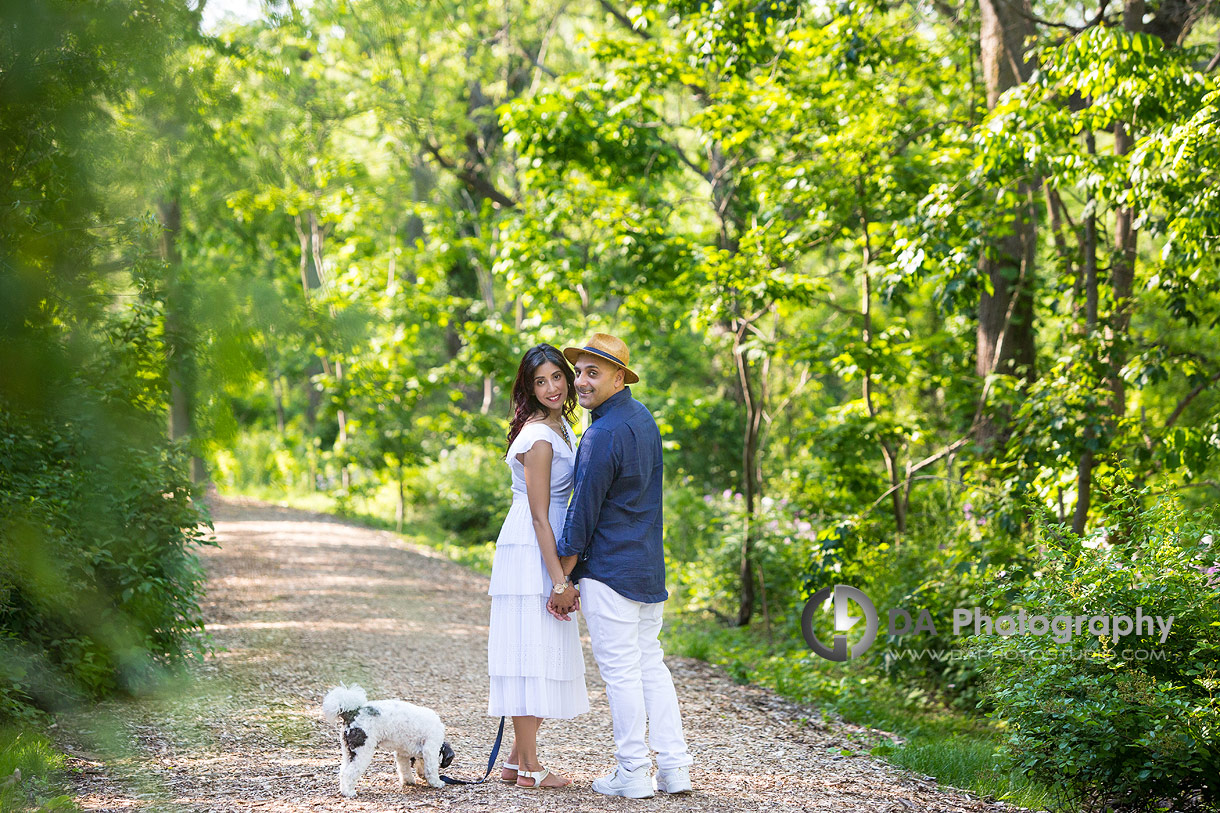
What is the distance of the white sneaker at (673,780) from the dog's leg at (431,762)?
33.9 inches

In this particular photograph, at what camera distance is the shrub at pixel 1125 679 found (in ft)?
12.1

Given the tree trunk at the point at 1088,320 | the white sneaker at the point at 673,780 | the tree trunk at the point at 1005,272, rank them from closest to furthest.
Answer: the white sneaker at the point at 673,780, the tree trunk at the point at 1088,320, the tree trunk at the point at 1005,272

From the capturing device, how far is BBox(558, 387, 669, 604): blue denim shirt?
353cm

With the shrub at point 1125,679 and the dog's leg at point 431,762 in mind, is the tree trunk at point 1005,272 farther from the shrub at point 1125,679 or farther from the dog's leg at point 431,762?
the dog's leg at point 431,762

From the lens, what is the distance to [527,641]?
362cm

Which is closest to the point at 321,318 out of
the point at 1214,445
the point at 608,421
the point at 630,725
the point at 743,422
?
the point at 608,421

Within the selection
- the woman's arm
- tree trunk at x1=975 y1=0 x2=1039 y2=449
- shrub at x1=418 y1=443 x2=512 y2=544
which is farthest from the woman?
shrub at x1=418 y1=443 x2=512 y2=544

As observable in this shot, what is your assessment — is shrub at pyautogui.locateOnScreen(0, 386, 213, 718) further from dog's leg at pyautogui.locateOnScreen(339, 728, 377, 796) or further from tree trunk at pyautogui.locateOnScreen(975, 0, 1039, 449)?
tree trunk at pyautogui.locateOnScreen(975, 0, 1039, 449)

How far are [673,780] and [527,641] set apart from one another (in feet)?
2.63

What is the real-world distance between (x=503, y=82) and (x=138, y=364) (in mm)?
13399

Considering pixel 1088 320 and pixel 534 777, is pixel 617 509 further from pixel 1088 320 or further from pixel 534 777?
pixel 1088 320

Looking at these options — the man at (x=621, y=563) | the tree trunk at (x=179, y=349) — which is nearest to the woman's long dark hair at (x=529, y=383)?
the man at (x=621, y=563)

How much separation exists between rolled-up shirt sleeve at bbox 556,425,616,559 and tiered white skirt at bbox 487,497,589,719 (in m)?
0.15

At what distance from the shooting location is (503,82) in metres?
14.6
